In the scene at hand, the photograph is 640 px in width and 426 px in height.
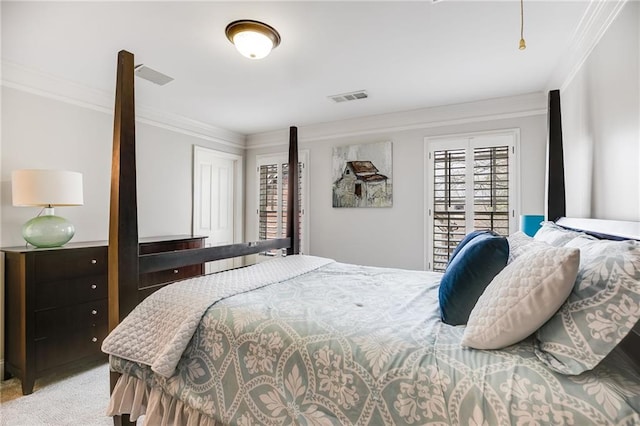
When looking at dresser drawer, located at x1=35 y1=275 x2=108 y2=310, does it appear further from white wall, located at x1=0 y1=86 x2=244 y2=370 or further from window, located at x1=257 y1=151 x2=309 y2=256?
window, located at x1=257 y1=151 x2=309 y2=256

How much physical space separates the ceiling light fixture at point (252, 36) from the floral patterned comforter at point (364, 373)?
5.27 ft

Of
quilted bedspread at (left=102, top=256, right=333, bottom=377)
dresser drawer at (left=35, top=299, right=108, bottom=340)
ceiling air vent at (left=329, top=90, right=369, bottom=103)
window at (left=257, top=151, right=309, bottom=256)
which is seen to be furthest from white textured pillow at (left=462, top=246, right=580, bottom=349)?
window at (left=257, top=151, right=309, bottom=256)

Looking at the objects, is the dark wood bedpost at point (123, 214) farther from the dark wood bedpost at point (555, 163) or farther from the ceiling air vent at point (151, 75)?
the dark wood bedpost at point (555, 163)

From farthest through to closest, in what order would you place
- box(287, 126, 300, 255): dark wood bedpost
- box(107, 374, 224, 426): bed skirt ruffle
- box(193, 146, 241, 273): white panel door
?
box(193, 146, 241, 273): white panel door < box(287, 126, 300, 255): dark wood bedpost < box(107, 374, 224, 426): bed skirt ruffle

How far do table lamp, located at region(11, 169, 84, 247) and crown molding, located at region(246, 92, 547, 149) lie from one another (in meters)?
2.75

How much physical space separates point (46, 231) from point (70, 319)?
0.71 m

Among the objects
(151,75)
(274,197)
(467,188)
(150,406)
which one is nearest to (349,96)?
(467,188)

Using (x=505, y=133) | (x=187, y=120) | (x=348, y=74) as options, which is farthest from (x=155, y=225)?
(x=505, y=133)

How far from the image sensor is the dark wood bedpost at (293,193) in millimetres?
2979

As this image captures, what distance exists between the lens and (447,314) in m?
1.29

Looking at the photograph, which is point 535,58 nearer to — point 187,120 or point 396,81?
point 396,81

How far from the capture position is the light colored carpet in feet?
6.20

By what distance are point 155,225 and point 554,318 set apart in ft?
12.6

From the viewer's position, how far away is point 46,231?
95.5 inches
